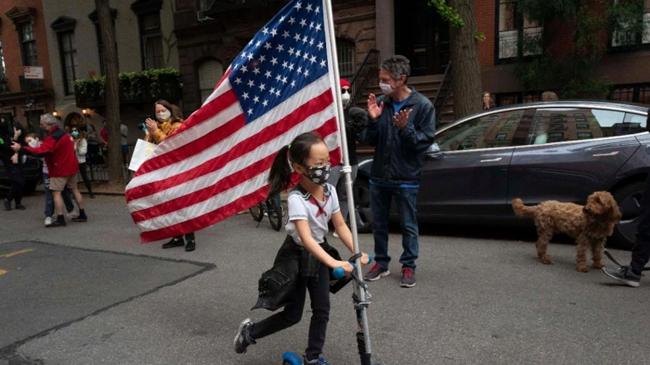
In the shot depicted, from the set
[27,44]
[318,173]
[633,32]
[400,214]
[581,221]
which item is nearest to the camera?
[318,173]

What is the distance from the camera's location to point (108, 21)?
1284 cm

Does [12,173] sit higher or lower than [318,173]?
lower

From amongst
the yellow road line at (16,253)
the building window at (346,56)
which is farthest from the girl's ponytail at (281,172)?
the building window at (346,56)

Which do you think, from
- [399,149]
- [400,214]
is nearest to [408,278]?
[400,214]

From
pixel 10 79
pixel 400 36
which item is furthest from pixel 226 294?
pixel 10 79

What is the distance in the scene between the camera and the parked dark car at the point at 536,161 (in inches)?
205

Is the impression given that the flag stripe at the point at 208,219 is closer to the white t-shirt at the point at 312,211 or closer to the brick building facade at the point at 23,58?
the white t-shirt at the point at 312,211

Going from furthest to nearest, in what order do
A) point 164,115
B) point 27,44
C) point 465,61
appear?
point 27,44, point 465,61, point 164,115

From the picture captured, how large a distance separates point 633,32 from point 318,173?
10.8m

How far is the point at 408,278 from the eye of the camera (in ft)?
14.7

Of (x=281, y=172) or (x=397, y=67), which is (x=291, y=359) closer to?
(x=281, y=172)

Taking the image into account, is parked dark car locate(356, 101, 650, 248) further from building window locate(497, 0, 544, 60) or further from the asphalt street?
building window locate(497, 0, 544, 60)

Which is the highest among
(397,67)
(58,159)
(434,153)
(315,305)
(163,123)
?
(397,67)

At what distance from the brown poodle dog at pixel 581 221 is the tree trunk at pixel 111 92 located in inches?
424
